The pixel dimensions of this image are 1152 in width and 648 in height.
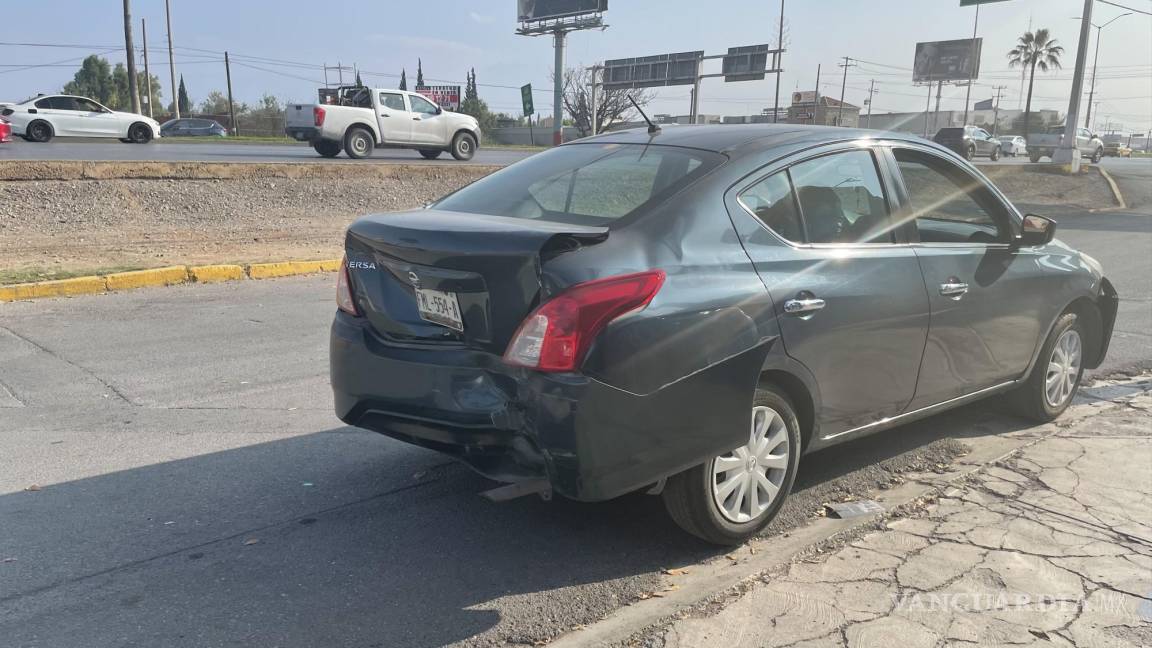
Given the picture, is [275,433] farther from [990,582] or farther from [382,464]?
[990,582]

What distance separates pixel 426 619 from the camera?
Result: 3131mm

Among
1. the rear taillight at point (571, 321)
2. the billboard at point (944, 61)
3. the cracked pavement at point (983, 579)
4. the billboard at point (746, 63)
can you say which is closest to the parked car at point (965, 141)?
the billboard at point (746, 63)

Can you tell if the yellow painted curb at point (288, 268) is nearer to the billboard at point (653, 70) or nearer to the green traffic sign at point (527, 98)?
the green traffic sign at point (527, 98)

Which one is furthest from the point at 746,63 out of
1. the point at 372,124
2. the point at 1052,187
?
the point at 372,124

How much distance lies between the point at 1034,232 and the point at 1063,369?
1.11m

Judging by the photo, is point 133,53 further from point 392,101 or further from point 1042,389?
point 1042,389

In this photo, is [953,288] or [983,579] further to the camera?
[953,288]

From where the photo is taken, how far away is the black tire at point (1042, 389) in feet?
17.4

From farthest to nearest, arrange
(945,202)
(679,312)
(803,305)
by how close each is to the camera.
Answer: (945,202), (803,305), (679,312)

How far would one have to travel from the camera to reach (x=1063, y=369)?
5.53 m

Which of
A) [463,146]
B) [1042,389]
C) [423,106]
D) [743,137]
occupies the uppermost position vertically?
[423,106]

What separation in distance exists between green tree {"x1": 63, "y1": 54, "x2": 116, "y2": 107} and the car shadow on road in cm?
9312

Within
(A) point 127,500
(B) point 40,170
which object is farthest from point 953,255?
(B) point 40,170

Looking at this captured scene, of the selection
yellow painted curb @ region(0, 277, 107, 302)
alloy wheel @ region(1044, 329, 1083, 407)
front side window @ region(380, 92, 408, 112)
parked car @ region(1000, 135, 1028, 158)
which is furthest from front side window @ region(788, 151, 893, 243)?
parked car @ region(1000, 135, 1028, 158)
